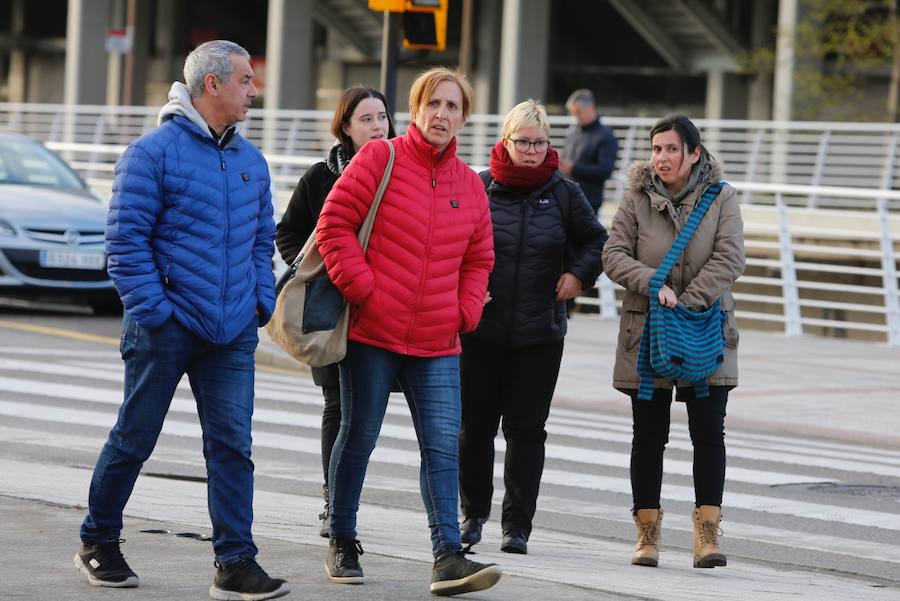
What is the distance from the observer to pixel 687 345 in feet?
25.0

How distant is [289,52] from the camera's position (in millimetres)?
44156

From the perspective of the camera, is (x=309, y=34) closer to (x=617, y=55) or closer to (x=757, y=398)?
(x=617, y=55)

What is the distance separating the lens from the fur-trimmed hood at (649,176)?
7836 millimetres

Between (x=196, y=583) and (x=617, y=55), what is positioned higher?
(x=617, y=55)

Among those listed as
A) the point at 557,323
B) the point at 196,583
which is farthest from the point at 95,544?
the point at 557,323

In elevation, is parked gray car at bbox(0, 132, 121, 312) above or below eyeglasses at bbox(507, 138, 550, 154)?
below

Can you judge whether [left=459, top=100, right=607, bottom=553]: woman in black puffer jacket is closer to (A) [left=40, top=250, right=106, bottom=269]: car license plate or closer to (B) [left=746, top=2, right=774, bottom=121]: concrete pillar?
(A) [left=40, top=250, right=106, bottom=269]: car license plate

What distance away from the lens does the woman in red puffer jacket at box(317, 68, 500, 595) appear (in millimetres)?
6633

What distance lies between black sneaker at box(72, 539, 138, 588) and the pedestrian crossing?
8.57 ft

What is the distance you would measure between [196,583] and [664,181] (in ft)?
8.73

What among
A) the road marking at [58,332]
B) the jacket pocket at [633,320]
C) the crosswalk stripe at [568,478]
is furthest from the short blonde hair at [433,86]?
the road marking at [58,332]

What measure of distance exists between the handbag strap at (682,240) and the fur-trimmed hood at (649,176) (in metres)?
0.04

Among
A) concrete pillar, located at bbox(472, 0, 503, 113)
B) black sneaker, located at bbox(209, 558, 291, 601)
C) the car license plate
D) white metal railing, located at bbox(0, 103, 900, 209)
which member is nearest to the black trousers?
black sneaker, located at bbox(209, 558, 291, 601)

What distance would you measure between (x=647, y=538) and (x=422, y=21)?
8102 mm
